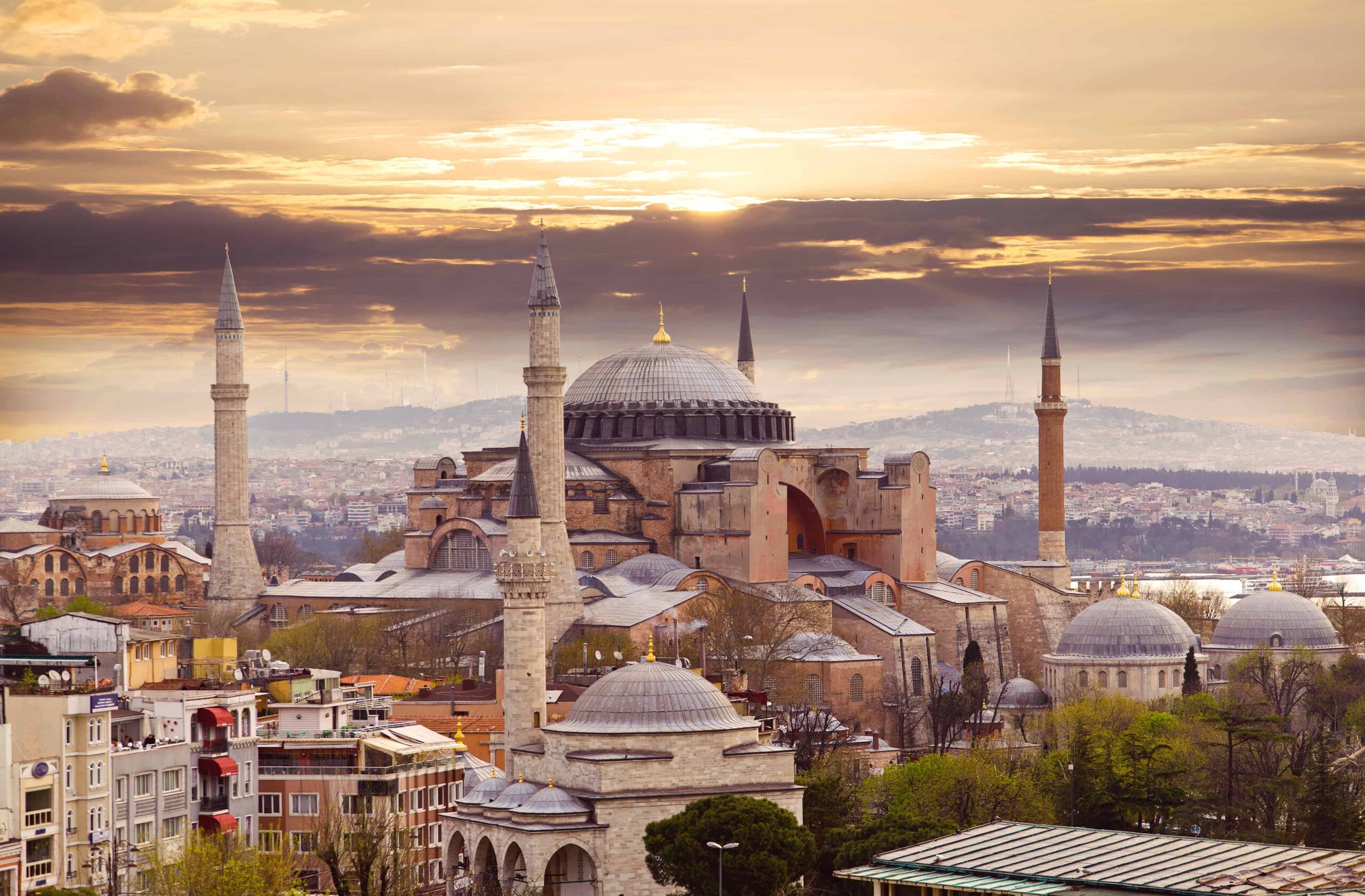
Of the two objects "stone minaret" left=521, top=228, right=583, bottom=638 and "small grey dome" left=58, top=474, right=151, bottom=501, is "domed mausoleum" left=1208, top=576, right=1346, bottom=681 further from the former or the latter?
"small grey dome" left=58, top=474, right=151, bottom=501

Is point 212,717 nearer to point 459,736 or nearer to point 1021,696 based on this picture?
point 459,736

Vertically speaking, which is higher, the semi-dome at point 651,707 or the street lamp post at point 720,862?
the semi-dome at point 651,707

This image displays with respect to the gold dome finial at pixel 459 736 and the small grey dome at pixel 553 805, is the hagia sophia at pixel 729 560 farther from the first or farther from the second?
the small grey dome at pixel 553 805

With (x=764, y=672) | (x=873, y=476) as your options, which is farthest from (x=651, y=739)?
→ (x=873, y=476)

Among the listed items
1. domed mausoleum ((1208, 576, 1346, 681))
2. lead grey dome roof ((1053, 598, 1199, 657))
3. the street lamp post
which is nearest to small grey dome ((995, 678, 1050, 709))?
lead grey dome roof ((1053, 598, 1199, 657))

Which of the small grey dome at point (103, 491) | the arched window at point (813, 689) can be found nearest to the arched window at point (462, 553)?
the arched window at point (813, 689)

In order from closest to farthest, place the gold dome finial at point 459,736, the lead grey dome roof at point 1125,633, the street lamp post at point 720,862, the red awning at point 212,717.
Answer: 1. the street lamp post at point 720,862
2. the red awning at point 212,717
3. the gold dome finial at point 459,736
4. the lead grey dome roof at point 1125,633
